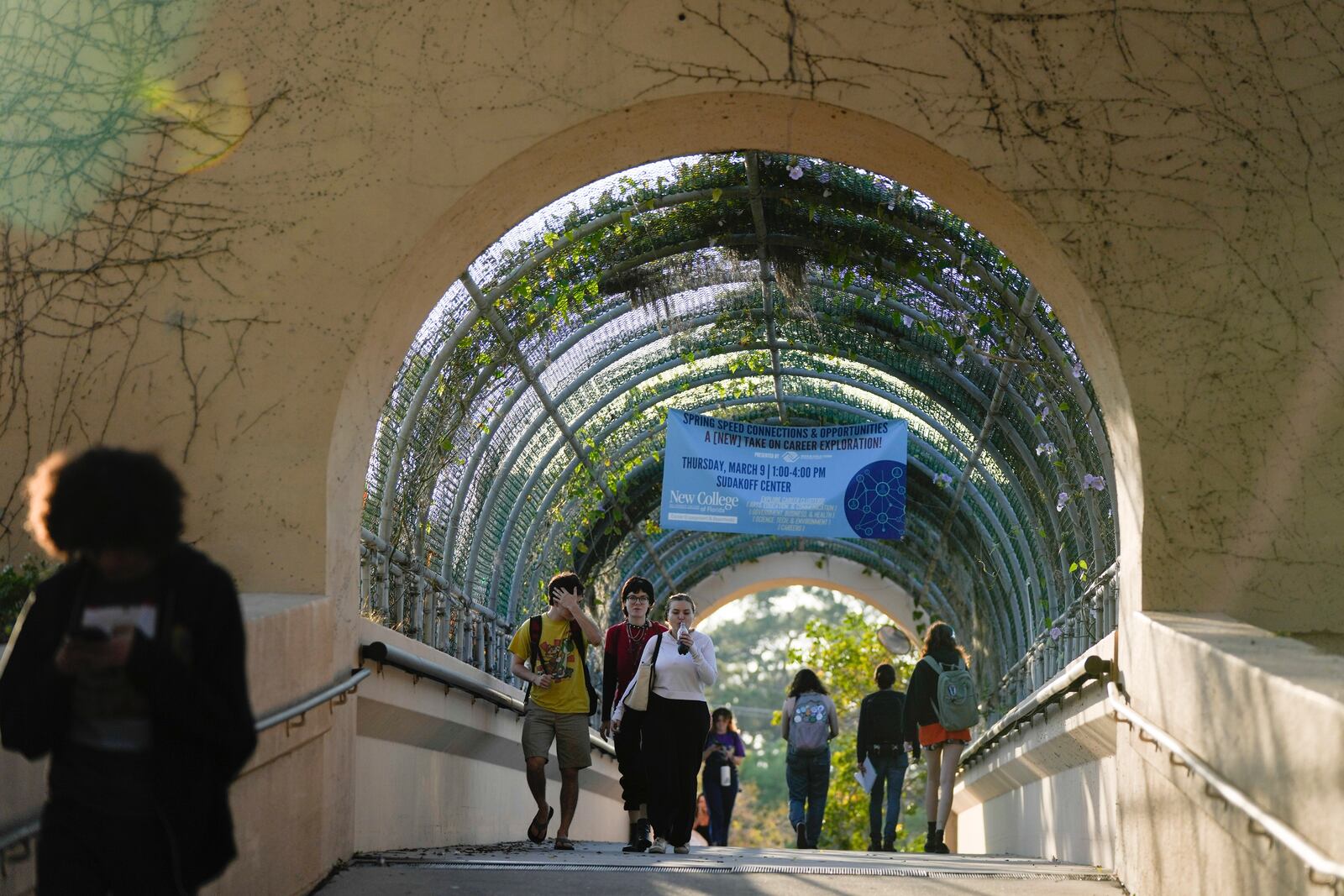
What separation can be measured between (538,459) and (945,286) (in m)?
4.16

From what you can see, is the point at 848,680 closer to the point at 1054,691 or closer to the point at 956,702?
the point at 956,702

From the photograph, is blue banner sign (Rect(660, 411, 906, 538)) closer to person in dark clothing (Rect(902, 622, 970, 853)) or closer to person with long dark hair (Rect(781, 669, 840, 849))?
person with long dark hair (Rect(781, 669, 840, 849))

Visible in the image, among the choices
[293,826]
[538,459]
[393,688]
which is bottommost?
[293,826]

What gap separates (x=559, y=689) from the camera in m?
9.98

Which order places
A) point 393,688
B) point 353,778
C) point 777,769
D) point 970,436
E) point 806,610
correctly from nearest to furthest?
point 353,778 → point 393,688 → point 970,436 → point 777,769 → point 806,610

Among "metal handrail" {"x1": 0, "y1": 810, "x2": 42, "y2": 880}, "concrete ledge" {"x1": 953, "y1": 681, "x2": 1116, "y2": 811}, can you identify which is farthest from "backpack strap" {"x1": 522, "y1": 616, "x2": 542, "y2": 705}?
"metal handrail" {"x1": 0, "y1": 810, "x2": 42, "y2": 880}

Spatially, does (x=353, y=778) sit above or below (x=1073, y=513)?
below

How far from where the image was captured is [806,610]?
79.6 meters

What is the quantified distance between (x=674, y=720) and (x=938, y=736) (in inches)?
145

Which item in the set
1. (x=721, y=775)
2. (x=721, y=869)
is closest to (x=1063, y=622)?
(x=721, y=869)

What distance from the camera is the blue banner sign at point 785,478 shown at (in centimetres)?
1400

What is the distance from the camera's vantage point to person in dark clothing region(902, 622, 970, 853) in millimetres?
12062

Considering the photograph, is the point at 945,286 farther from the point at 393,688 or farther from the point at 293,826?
the point at 293,826

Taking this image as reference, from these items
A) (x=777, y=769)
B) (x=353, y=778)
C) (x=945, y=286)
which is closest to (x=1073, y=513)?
(x=945, y=286)
